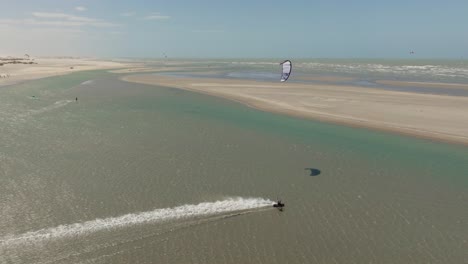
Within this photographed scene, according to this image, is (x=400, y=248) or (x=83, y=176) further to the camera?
(x=83, y=176)

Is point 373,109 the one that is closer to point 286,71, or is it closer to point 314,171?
point 286,71

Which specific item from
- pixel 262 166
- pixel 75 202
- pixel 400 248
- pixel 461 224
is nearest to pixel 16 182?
pixel 75 202

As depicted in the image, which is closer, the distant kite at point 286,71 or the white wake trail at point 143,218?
the white wake trail at point 143,218

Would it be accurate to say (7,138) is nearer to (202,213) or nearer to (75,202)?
(75,202)

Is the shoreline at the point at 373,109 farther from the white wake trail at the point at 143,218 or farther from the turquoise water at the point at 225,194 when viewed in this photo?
the white wake trail at the point at 143,218

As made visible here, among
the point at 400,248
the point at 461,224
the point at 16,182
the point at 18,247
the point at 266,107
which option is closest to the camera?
the point at 18,247

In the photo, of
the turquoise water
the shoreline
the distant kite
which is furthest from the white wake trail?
the distant kite

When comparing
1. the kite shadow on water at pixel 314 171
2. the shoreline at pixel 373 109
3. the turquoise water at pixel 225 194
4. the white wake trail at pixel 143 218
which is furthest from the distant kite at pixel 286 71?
the white wake trail at pixel 143 218
